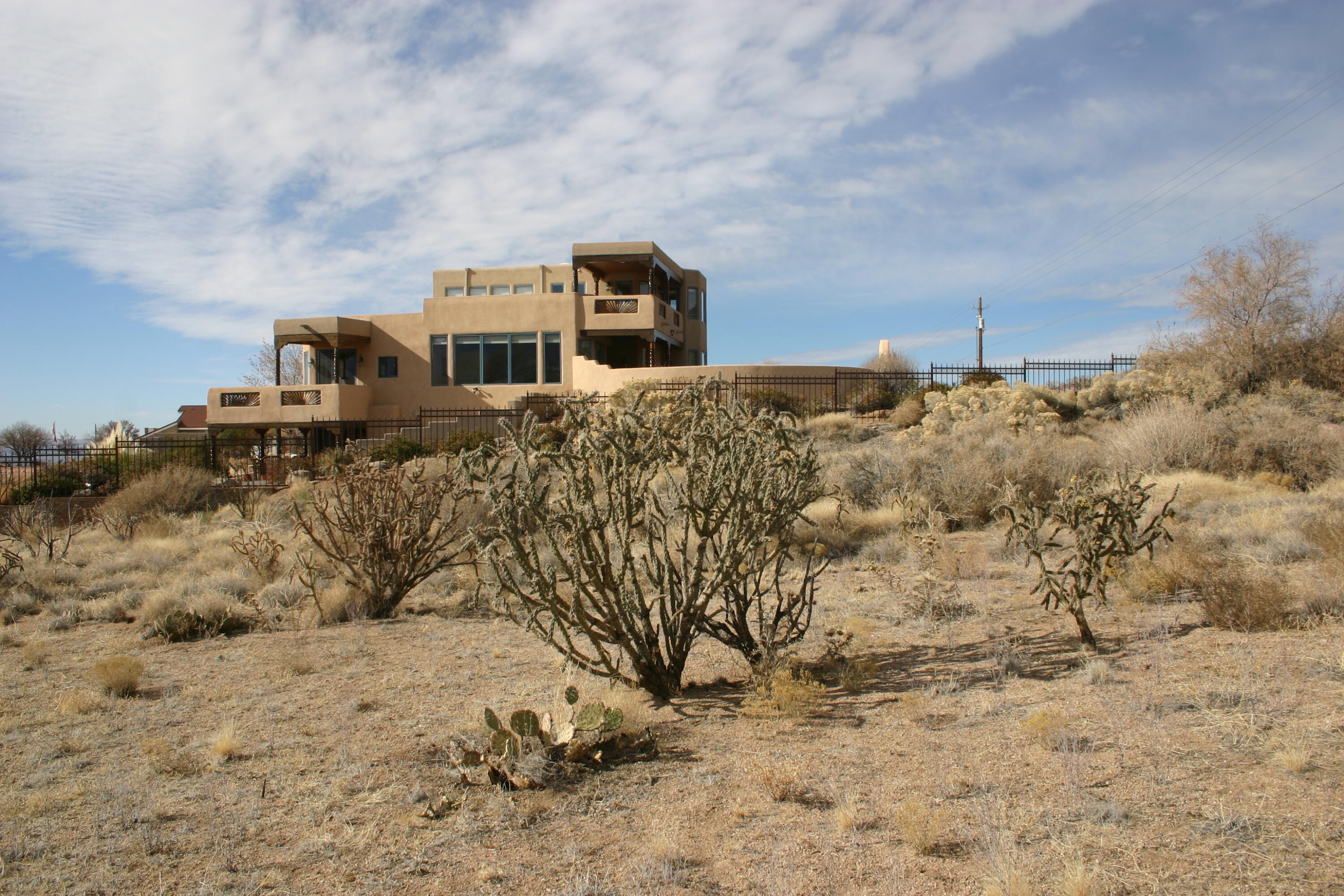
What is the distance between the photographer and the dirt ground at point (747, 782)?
3160 millimetres

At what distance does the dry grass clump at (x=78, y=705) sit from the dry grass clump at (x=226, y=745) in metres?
1.33

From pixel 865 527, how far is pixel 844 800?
7.86m

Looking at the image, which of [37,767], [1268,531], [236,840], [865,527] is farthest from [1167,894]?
[865,527]

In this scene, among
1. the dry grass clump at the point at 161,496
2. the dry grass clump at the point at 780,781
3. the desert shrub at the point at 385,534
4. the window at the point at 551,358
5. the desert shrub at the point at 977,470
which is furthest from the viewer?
the window at the point at 551,358

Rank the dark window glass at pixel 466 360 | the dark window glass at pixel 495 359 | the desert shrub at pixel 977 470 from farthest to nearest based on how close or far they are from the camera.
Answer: the dark window glass at pixel 466 360 → the dark window glass at pixel 495 359 → the desert shrub at pixel 977 470

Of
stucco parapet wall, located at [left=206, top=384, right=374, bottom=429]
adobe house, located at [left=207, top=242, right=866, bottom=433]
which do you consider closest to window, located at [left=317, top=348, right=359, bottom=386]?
adobe house, located at [left=207, top=242, right=866, bottom=433]

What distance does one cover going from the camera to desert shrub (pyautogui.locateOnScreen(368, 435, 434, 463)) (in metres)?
20.8

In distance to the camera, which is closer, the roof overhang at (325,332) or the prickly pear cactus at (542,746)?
the prickly pear cactus at (542,746)

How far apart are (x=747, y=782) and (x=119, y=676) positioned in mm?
4697

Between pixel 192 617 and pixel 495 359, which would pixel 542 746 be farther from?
pixel 495 359

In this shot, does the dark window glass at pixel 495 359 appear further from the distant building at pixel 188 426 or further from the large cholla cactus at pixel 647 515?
the large cholla cactus at pixel 647 515

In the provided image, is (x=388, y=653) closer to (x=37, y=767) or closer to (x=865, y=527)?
(x=37, y=767)

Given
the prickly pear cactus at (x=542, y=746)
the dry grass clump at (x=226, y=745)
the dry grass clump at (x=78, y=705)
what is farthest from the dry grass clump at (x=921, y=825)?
the dry grass clump at (x=78, y=705)

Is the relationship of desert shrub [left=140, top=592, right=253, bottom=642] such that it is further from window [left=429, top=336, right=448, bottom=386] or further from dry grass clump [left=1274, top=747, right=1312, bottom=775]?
window [left=429, top=336, right=448, bottom=386]
